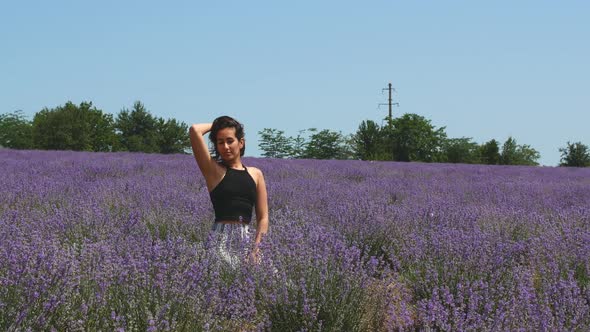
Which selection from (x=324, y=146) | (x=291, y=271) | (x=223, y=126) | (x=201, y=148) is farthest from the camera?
(x=324, y=146)

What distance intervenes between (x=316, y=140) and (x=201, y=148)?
40642 mm

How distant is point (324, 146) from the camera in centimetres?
4338

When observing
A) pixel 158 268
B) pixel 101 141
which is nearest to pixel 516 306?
pixel 158 268

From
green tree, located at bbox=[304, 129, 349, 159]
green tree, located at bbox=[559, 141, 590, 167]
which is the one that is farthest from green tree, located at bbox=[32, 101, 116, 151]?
green tree, located at bbox=[559, 141, 590, 167]

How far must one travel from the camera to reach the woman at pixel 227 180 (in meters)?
3.29

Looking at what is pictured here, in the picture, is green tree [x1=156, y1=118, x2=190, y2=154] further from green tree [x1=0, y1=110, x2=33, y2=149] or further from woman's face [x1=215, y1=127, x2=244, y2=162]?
woman's face [x1=215, y1=127, x2=244, y2=162]

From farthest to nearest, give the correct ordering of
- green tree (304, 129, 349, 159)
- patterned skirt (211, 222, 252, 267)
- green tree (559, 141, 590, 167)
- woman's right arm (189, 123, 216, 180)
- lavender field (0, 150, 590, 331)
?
1. green tree (304, 129, 349, 159)
2. green tree (559, 141, 590, 167)
3. woman's right arm (189, 123, 216, 180)
4. patterned skirt (211, 222, 252, 267)
5. lavender field (0, 150, 590, 331)

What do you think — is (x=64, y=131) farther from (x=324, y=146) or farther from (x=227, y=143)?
(x=227, y=143)

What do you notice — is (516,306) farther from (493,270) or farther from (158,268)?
(158,268)

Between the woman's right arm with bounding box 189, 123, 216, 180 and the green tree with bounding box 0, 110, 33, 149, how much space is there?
1642 inches

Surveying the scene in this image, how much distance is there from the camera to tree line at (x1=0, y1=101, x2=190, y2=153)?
3778 cm

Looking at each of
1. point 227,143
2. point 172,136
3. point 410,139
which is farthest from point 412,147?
point 227,143

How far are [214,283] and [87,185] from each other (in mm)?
3931

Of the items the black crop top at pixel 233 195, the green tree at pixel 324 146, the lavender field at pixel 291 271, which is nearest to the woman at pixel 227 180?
the black crop top at pixel 233 195
